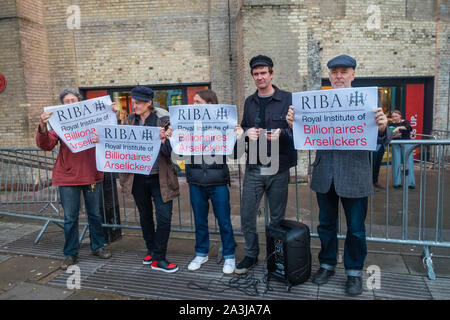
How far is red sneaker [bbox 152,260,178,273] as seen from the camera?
4348mm

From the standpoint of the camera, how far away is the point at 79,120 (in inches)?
176

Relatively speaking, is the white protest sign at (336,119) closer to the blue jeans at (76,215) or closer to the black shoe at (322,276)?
the black shoe at (322,276)

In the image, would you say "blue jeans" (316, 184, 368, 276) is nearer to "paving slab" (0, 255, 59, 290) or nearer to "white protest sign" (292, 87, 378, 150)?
"white protest sign" (292, 87, 378, 150)

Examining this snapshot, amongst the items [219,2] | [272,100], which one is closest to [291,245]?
[272,100]

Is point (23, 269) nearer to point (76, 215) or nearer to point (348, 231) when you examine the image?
point (76, 215)

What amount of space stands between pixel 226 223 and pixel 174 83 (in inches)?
265

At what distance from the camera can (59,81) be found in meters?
10.5

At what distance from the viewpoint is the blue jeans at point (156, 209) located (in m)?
4.34

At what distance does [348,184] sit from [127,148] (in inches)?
103

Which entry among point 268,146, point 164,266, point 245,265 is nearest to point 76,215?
point 164,266

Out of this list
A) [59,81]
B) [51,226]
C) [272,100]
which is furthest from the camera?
[59,81]

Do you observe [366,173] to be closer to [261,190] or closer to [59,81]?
[261,190]

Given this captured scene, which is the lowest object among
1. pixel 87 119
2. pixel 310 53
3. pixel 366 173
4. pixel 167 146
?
pixel 366 173

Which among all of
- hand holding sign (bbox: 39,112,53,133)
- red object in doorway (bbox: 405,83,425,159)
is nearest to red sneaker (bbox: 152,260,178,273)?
hand holding sign (bbox: 39,112,53,133)
